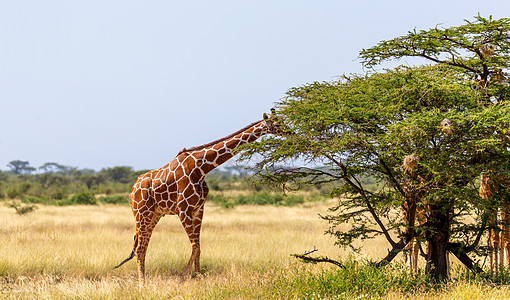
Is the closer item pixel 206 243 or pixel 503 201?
pixel 503 201

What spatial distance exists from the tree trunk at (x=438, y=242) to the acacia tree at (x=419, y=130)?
0.06ft

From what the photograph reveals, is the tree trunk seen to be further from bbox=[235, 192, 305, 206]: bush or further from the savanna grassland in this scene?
bbox=[235, 192, 305, 206]: bush

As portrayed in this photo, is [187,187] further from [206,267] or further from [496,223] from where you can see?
[496,223]

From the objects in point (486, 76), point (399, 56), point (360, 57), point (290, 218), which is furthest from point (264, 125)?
point (290, 218)

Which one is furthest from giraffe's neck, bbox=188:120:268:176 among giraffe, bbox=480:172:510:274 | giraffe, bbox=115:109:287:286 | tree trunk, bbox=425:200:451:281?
giraffe, bbox=480:172:510:274

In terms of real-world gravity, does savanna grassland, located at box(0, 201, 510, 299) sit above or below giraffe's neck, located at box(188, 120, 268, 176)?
below

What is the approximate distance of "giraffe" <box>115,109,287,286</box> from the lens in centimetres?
1015

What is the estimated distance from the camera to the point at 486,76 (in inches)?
370

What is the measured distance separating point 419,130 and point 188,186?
4.72 metres

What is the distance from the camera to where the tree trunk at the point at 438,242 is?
9335 mm

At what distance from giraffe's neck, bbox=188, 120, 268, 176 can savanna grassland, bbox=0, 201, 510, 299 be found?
7.59 ft

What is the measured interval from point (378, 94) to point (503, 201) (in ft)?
10.4

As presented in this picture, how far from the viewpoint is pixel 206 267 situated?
40.6ft

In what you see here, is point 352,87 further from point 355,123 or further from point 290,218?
point 290,218
